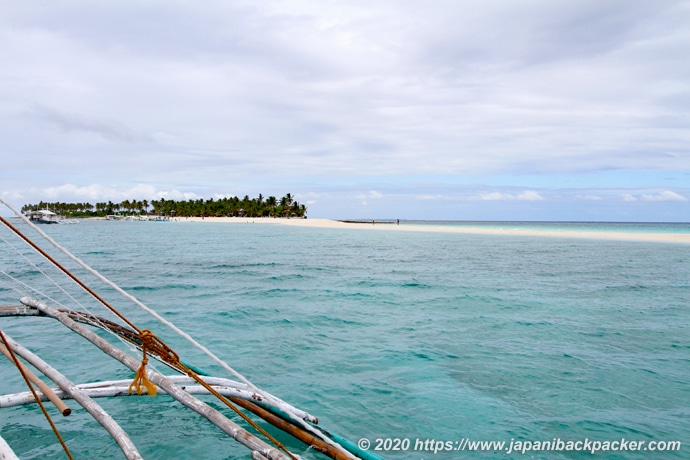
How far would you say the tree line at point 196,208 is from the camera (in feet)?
491

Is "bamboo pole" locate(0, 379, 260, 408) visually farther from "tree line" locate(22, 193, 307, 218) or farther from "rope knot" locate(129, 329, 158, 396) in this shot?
"tree line" locate(22, 193, 307, 218)

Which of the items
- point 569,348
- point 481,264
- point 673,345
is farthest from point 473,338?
point 481,264

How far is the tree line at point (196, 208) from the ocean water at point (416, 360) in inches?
5037

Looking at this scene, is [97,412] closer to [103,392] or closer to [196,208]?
[103,392]

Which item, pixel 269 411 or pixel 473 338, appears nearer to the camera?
pixel 269 411

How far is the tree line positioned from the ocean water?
128 m

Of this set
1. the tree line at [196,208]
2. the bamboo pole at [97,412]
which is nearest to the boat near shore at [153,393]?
the bamboo pole at [97,412]

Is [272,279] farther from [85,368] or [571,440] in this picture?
[571,440]

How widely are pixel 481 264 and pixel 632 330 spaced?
16.7 m

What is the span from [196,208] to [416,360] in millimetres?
163584

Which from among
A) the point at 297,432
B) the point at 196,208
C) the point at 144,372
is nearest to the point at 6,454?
the point at 144,372

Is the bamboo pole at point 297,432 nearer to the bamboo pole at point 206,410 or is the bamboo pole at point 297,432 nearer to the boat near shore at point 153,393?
the boat near shore at point 153,393

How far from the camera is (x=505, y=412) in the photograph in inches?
298

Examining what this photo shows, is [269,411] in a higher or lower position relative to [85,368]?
higher
